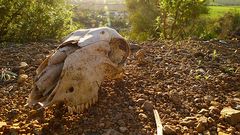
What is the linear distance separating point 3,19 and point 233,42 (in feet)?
16.8

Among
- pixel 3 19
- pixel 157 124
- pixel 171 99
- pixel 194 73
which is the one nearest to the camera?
pixel 157 124

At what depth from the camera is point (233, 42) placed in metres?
7.15

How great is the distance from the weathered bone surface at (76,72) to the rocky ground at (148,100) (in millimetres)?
222

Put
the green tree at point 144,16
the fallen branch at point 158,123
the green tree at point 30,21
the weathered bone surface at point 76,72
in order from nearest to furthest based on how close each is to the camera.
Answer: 1. the fallen branch at point 158,123
2. the weathered bone surface at point 76,72
3. the green tree at point 30,21
4. the green tree at point 144,16

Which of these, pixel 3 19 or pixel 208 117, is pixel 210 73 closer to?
pixel 208 117

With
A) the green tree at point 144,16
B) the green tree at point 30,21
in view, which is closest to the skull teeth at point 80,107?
the green tree at point 30,21

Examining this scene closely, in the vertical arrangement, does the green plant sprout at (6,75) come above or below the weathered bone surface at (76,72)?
below

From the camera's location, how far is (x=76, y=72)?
3.46 metres

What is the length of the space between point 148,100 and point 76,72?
3.19 ft

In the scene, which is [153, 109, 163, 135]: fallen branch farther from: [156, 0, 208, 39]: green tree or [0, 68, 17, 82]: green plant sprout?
[156, 0, 208, 39]: green tree

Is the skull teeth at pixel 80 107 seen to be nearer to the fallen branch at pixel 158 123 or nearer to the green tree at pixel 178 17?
the fallen branch at pixel 158 123

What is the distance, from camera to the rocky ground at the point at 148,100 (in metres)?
3.43

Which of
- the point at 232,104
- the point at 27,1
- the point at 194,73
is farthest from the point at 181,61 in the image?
the point at 27,1

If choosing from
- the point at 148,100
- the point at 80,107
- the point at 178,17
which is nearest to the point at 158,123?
the point at 148,100
